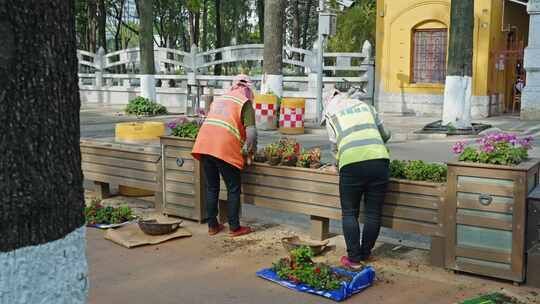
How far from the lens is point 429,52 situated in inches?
786

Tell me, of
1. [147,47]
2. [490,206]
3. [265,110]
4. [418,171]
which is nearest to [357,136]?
[418,171]

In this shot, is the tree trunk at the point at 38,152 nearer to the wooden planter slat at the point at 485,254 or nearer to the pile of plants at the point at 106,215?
the wooden planter slat at the point at 485,254

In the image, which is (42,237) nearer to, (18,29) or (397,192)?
(18,29)

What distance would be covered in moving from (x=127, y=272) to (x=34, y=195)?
334cm

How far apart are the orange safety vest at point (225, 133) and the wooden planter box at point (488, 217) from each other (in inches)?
77.2

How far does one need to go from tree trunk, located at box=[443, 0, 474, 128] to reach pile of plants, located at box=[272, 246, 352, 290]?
397 inches

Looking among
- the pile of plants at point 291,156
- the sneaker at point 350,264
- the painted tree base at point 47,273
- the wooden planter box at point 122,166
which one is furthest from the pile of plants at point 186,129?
the painted tree base at point 47,273

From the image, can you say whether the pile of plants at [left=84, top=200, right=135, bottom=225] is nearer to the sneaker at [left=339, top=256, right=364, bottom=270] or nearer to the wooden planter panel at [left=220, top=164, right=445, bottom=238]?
the wooden planter panel at [left=220, top=164, right=445, bottom=238]

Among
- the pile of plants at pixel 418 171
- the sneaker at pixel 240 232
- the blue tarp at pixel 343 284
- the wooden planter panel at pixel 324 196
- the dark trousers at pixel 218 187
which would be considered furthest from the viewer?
the sneaker at pixel 240 232

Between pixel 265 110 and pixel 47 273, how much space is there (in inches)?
517

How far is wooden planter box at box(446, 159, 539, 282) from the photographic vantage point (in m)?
4.45

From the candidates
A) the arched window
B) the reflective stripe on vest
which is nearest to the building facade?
the arched window

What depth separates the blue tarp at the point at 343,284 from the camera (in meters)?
4.40

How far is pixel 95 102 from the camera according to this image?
26.5 meters
